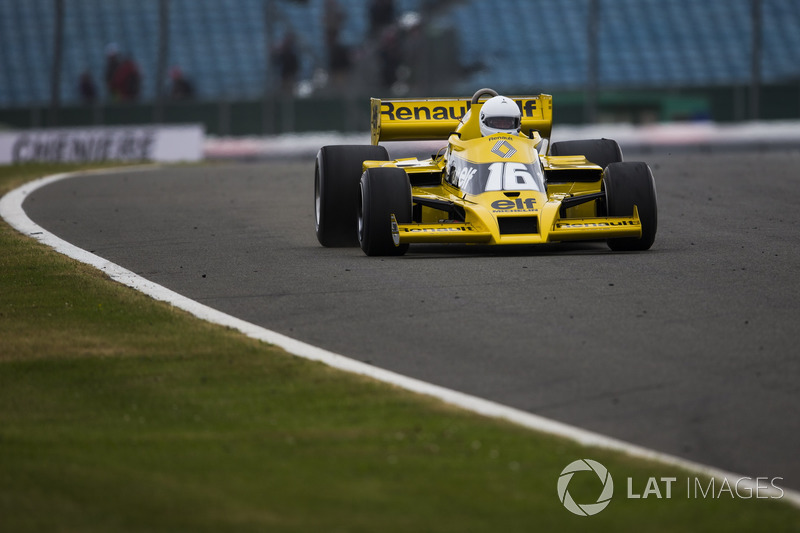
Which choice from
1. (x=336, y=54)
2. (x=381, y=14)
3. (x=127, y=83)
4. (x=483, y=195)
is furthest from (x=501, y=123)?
(x=381, y=14)

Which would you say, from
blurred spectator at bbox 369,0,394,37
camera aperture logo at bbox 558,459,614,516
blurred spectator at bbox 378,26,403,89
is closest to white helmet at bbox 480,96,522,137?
camera aperture logo at bbox 558,459,614,516

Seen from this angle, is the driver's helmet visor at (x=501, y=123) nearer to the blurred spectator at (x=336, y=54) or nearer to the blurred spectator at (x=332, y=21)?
the blurred spectator at (x=336, y=54)

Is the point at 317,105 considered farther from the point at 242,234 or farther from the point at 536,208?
the point at 536,208

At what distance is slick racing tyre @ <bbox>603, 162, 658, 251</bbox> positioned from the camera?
36.9 ft

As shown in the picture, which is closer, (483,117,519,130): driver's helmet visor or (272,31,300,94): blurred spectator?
(483,117,519,130): driver's helmet visor

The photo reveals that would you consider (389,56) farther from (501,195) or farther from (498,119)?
(501,195)

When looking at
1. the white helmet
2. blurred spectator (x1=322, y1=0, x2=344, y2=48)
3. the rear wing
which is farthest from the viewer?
blurred spectator (x1=322, y1=0, x2=344, y2=48)

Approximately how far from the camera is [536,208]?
11.0 m

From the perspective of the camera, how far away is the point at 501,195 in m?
11.1

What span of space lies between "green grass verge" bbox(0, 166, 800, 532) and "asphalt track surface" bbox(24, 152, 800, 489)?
48cm

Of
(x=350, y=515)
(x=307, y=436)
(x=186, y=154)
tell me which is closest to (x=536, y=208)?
(x=307, y=436)

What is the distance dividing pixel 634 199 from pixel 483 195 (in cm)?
122

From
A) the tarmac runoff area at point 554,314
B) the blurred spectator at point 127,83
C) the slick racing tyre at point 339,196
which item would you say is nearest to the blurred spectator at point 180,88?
the blurred spectator at point 127,83

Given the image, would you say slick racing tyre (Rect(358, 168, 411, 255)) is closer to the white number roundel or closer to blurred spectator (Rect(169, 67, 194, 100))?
the white number roundel
